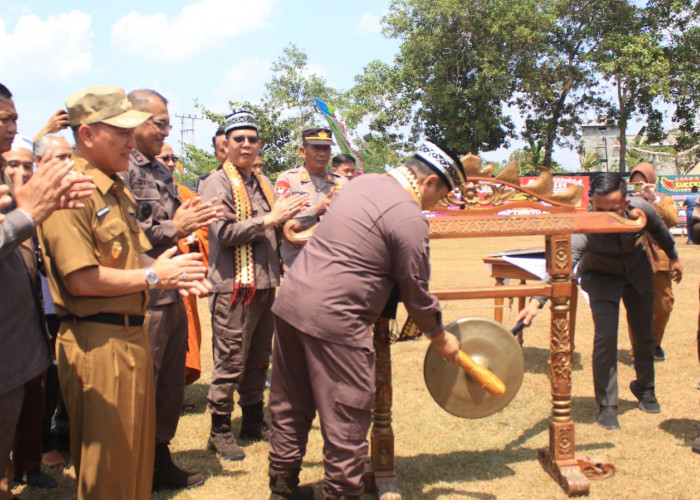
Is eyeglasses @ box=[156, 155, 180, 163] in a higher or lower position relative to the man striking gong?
higher

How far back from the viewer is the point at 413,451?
4.00 meters

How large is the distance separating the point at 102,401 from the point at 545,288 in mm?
2391

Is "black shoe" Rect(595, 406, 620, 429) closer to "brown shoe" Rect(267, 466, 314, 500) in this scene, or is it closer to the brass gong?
the brass gong

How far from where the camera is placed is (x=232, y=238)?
3.76 metres

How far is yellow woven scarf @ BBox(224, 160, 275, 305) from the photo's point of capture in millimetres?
3867

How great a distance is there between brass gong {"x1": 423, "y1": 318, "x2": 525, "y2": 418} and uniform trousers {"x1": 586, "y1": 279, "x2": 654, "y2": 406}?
1422 mm

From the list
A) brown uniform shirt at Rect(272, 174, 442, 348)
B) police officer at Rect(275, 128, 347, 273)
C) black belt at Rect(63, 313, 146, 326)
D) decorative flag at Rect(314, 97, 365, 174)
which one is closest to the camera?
black belt at Rect(63, 313, 146, 326)

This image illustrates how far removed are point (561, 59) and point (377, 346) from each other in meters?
27.4

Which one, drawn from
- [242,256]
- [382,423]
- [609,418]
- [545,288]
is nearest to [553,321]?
[545,288]

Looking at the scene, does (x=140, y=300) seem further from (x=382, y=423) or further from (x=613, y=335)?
(x=613, y=335)

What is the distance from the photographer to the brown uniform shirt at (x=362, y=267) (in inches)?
105

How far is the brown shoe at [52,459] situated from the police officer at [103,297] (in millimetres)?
1467

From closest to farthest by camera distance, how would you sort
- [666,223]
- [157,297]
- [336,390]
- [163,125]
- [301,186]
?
1. [336,390]
2. [157,297]
3. [163,125]
4. [301,186]
5. [666,223]

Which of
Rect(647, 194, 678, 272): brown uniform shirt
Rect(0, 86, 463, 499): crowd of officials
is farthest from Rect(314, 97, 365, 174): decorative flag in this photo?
Rect(0, 86, 463, 499): crowd of officials
